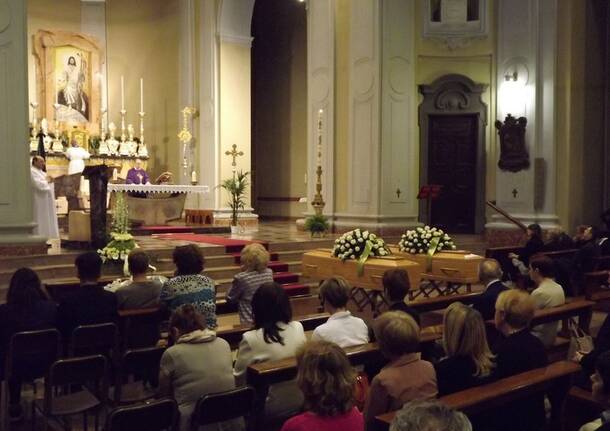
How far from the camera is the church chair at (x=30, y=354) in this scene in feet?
13.4

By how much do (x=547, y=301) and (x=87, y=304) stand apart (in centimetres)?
361

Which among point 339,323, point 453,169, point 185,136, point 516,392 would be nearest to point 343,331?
point 339,323

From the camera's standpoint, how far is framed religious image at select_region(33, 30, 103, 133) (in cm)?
1560

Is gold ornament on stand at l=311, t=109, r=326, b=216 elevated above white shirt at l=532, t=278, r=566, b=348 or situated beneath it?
elevated above

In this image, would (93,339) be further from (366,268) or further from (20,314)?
(366,268)

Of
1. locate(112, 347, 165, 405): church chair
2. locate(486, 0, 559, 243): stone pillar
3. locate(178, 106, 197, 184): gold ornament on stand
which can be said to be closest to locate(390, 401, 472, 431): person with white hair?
locate(112, 347, 165, 405): church chair

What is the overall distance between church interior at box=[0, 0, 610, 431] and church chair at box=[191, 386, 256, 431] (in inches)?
0.5

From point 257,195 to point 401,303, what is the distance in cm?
1475

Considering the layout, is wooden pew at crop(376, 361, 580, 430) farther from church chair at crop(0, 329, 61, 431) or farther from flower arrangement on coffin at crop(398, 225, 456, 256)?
flower arrangement on coffin at crop(398, 225, 456, 256)

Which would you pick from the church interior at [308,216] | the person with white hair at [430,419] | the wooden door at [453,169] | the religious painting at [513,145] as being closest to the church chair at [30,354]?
the church interior at [308,216]

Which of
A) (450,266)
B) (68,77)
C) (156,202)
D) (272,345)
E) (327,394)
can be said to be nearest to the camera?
(327,394)

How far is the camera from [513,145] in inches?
493

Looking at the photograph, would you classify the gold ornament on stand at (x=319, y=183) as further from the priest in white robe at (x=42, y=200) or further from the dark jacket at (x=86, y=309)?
the dark jacket at (x=86, y=309)

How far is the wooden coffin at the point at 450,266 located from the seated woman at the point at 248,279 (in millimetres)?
3208
